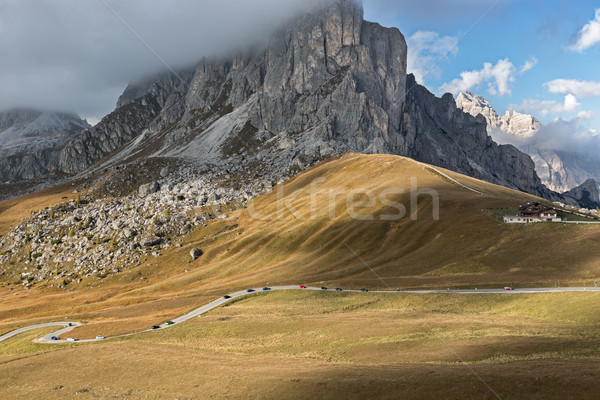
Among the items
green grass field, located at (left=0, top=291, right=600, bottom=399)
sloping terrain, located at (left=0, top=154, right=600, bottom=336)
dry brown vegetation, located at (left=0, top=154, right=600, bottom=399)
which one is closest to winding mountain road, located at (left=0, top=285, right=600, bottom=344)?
green grass field, located at (left=0, top=291, right=600, bottom=399)

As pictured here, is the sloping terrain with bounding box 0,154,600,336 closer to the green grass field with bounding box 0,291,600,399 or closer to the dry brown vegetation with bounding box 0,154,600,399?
the dry brown vegetation with bounding box 0,154,600,399

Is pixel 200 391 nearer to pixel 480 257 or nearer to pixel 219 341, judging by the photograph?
pixel 219 341

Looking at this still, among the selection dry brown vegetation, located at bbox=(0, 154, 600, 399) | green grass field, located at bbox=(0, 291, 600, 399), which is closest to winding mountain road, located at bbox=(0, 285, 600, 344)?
green grass field, located at bbox=(0, 291, 600, 399)

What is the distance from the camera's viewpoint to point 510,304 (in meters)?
54.6

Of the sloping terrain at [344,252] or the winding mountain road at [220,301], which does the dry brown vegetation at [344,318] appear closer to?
the sloping terrain at [344,252]

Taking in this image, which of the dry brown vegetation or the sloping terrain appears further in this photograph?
the sloping terrain

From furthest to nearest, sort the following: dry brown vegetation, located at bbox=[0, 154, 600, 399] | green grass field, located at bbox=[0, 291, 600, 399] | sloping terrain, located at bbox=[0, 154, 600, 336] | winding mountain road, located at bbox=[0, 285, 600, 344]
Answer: sloping terrain, located at bbox=[0, 154, 600, 336]
winding mountain road, located at bbox=[0, 285, 600, 344]
dry brown vegetation, located at bbox=[0, 154, 600, 399]
green grass field, located at bbox=[0, 291, 600, 399]

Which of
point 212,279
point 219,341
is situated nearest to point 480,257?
point 219,341

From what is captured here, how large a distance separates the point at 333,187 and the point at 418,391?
444ft

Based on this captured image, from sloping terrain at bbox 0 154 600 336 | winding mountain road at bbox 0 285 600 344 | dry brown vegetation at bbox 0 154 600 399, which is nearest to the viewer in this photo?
dry brown vegetation at bbox 0 154 600 399

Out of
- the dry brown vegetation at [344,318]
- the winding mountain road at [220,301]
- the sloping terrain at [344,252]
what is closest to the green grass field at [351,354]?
the dry brown vegetation at [344,318]

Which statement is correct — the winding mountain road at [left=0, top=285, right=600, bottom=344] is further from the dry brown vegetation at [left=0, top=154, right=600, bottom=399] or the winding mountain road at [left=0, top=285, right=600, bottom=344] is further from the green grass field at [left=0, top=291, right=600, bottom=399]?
the dry brown vegetation at [left=0, top=154, right=600, bottom=399]

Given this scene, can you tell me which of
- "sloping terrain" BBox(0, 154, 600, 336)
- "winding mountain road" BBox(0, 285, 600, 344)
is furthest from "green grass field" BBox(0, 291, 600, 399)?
"sloping terrain" BBox(0, 154, 600, 336)

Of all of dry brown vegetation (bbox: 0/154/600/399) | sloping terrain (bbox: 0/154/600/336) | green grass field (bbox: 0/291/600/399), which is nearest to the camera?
green grass field (bbox: 0/291/600/399)
